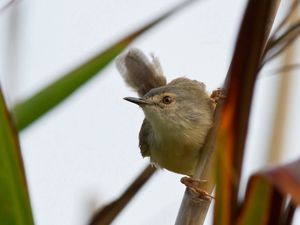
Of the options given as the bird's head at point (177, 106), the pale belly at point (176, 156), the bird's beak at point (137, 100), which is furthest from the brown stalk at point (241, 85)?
the bird's beak at point (137, 100)

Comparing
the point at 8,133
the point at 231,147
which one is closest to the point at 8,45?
the point at 8,133

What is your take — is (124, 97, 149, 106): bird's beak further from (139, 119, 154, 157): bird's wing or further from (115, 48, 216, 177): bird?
(139, 119, 154, 157): bird's wing

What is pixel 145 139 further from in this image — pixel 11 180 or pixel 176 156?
pixel 11 180

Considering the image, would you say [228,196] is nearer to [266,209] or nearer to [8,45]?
[266,209]

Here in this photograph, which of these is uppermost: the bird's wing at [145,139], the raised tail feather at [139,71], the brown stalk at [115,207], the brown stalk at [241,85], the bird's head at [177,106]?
the raised tail feather at [139,71]

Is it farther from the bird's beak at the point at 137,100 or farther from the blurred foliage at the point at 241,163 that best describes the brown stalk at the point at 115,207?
the bird's beak at the point at 137,100

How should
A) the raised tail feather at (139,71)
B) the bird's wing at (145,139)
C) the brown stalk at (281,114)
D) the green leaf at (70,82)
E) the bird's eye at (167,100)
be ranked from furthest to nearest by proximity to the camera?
the raised tail feather at (139,71) < the bird's wing at (145,139) < the bird's eye at (167,100) < the brown stalk at (281,114) < the green leaf at (70,82)
